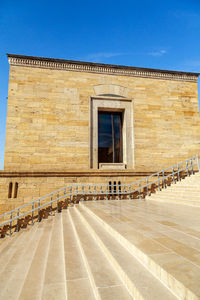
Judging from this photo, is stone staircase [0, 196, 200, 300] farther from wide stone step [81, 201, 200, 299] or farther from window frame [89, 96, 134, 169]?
window frame [89, 96, 134, 169]

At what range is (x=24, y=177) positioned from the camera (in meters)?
9.30

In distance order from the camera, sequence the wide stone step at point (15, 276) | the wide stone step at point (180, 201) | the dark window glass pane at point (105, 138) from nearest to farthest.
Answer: the wide stone step at point (15, 276) < the wide stone step at point (180, 201) < the dark window glass pane at point (105, 138)

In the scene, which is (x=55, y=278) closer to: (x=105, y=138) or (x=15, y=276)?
(x=15, y=276)

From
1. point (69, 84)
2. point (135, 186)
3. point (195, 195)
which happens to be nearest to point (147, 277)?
point (195, 195)

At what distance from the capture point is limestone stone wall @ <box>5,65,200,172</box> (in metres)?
9.91

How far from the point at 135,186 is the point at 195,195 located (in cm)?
369

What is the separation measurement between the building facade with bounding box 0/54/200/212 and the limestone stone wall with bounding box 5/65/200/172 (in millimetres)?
52

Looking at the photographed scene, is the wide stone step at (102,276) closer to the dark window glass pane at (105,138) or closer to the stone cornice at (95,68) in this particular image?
the dark window glass pane at (105,138)

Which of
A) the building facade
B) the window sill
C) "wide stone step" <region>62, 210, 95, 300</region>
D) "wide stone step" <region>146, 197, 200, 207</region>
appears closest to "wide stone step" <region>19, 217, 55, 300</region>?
"wide stone step" <region>62, 210, 95, 300</region>

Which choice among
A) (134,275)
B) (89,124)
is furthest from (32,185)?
(134,275)

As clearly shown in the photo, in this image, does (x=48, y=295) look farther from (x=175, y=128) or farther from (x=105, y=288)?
(x=175, y=128)

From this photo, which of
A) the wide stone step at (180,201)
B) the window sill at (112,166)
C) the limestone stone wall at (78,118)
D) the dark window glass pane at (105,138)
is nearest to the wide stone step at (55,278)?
the wide stone step at (180,201)

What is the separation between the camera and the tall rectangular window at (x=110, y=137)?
1133 centimetres

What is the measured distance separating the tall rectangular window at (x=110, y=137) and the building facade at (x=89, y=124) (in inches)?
2.4
